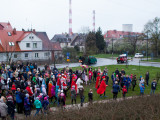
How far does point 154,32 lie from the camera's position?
53312 mm

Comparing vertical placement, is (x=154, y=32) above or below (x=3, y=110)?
above

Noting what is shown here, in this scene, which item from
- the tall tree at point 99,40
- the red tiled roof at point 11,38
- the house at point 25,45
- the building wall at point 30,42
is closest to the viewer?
the red tiled roof at point 11,38

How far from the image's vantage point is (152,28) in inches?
2112

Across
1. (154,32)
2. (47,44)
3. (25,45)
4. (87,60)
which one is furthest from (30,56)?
(154,32)

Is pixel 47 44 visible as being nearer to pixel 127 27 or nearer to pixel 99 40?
pixel 99 40

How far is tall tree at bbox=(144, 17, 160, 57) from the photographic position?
52.1 m

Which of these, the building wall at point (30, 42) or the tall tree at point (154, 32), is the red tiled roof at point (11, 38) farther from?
the tall tree at point (154, 32)

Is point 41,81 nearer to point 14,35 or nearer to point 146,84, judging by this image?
point 146,84

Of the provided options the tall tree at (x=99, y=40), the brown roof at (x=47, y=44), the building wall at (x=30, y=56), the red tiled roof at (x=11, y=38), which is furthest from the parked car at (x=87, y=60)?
the tall tree at (x=99, y=40)

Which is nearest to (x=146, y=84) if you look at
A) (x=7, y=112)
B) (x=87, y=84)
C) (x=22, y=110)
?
(x=87, y=84)

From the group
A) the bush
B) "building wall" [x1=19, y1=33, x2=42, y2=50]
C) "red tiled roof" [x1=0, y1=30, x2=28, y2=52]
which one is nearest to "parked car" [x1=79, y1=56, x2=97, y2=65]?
"building wall" [x1=19, y1=33, x2=42, y2=50]

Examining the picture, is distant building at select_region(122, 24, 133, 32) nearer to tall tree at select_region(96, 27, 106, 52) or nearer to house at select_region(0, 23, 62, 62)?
tall tree at select_region(96, 27, 106, 52)

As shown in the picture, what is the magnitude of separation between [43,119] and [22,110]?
207 inches

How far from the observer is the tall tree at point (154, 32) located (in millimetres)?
52141
